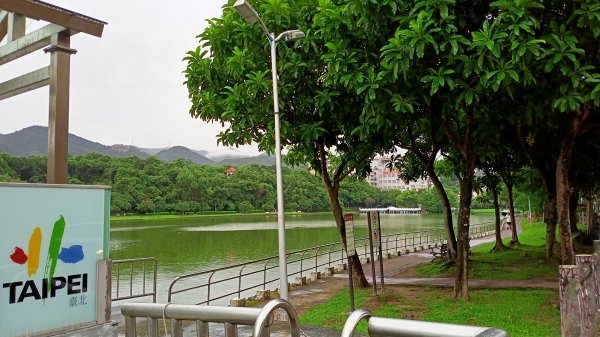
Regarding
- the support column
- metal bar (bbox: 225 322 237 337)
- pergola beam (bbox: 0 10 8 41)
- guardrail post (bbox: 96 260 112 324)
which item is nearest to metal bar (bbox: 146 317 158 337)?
Answer: metal bar (bbox: 225 322 237 337)

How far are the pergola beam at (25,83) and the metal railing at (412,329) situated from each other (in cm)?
486

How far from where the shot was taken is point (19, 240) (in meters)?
4.64

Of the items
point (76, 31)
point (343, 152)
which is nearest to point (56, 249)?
point (76, 31)

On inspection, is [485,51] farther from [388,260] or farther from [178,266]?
[178,266]

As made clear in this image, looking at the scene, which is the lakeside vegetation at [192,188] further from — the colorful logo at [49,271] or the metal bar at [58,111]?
the colorful logo at [49,271]

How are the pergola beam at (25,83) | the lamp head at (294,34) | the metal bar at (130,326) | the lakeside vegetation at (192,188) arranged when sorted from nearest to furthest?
the metal bar at (130,326), the pergola beam at (25,83), the lamp head at (294,34), the lakeside vegetation at (192,188)

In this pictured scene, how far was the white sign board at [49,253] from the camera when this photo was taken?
458 centimetres

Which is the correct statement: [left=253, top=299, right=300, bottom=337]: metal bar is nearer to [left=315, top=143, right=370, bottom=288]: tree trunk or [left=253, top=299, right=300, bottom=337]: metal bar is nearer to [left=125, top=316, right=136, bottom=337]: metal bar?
[left=125, top=316, right=136, bottom=337]: metal bar

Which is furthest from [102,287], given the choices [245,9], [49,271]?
[245,9]

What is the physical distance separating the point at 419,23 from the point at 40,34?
4.87m

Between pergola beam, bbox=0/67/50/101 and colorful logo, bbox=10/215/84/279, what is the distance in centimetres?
181

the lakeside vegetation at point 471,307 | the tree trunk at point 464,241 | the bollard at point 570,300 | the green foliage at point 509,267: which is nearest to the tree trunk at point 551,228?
the green foliage at point 509,267

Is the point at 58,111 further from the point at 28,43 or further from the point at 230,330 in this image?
the point at 230,330

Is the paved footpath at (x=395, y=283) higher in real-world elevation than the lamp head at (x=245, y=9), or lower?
lower
